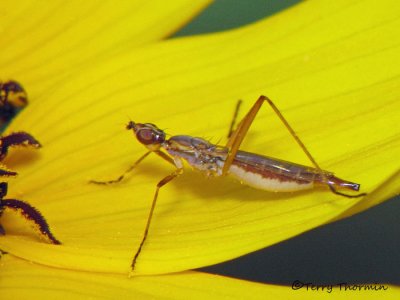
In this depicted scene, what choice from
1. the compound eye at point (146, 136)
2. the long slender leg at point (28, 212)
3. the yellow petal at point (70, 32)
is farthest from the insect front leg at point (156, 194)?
the yellow petal at point (70, 32)

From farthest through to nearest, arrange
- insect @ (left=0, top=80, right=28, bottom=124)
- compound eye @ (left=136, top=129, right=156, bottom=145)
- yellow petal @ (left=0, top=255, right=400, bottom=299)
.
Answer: insect @ (left=0, top=80, right=28, bottom=124)
compound eye @ (left=136, top=129, right=156, bottom=145)
yellow petal @ (left=0, top=255, right=400, bottom=299)

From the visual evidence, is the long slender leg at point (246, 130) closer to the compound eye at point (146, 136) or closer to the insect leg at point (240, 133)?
the insect leg at point (240, 133)

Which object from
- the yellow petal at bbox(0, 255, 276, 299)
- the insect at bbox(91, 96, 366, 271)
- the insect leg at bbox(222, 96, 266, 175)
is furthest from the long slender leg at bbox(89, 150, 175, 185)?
the yellow petal at bbox(0, 255, 276, 299)

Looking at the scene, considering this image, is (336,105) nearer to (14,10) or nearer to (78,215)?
(78,215)

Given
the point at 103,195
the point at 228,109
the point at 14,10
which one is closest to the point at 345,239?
the point at 228,109

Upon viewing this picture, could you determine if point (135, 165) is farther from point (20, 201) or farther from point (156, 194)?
point (20, 201)

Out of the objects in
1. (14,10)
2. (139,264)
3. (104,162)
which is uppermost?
(14,10)

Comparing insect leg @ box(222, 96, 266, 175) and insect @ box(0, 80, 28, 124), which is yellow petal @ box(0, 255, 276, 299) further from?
insect @ box(0, 80, 28, 124)

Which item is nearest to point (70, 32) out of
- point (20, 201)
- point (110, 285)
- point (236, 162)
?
point (20, 201)
